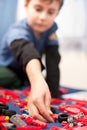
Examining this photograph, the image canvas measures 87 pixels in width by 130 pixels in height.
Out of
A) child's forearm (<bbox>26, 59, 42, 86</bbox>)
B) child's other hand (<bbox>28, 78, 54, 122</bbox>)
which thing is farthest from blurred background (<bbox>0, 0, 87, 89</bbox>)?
child's other hand (<bbox>28, 78, 54, 122</bbox>)

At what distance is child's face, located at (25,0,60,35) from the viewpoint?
3.82ft

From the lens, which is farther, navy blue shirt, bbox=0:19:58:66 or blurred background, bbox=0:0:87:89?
blurred background, bbox=0:0:87:89

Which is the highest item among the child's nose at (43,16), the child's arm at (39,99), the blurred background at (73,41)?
the child's nose at (43,16)

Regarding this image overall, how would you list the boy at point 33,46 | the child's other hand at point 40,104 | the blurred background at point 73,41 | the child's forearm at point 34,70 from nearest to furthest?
the child's other hand at point 40,104, the child's forearm at point 34,70, the boy at point 33,46, the blurred background at point 73,41

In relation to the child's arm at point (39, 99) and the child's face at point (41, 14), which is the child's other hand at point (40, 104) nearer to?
the child's arm at point (39, 99)

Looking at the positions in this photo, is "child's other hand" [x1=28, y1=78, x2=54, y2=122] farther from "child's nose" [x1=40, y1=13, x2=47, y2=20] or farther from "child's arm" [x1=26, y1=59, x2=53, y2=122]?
"child's nose" [x1=40, y1=13, x2=47, y2=20]

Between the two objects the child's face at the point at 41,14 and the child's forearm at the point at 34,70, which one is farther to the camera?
the child's face at the point at 41,14

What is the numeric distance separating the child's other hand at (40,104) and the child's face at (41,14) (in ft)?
1.54

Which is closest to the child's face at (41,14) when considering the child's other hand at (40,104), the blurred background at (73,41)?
the blurred background at (73,41)

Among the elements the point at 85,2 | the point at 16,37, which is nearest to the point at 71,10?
the point at 85,2

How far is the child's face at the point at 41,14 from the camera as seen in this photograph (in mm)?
1165

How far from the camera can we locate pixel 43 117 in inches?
27.6

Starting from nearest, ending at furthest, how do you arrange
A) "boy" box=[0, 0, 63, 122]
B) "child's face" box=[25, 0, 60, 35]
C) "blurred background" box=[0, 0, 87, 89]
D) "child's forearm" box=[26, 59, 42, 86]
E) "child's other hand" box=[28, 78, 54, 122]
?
1. "child's other hand" box=[28, 78, 54, 122]
2. "child's forearm" box=[26, 59, 42, 86]
3. "boy" box=[0, 0, 63, 122]
4. "child's face" box=[25, 0, 60, 35]
5. "blurred background" box=[0, 0, 87, 89]

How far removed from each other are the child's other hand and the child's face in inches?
18.5
